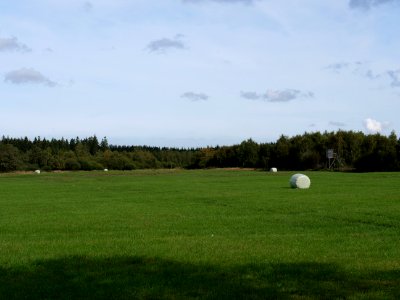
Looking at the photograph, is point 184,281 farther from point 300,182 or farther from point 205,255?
point 300,182

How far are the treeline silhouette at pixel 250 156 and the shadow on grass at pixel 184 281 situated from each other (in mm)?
84252

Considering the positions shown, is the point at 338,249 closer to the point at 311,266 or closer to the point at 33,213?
the point at 311,266

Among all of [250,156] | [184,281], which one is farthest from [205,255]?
[250,156]

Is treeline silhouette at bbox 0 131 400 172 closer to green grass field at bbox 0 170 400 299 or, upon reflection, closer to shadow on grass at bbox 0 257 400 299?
green grass field at bbox 0 170 400 299

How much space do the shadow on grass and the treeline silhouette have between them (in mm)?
84252

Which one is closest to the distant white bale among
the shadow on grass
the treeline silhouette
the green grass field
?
the green grass field

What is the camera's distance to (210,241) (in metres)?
14.9

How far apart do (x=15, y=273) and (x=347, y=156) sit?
321 feet

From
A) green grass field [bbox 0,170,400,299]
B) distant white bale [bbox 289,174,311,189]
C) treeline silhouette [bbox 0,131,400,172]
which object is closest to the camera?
green grass field [bbox 0,170,400,299]

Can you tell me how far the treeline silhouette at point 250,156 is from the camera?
312ft

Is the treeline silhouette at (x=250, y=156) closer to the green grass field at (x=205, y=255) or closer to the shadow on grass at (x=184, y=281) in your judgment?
the green grass field at (x=205, y=255)

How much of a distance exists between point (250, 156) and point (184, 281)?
12025 centimetres

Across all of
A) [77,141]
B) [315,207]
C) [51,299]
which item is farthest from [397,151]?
[77,141]

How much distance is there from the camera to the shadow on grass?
30.0ft
